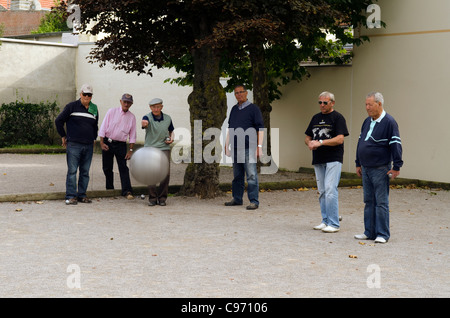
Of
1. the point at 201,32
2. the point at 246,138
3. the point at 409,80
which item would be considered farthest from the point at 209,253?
the point at 409,80

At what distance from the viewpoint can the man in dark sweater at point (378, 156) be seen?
923 centimetres

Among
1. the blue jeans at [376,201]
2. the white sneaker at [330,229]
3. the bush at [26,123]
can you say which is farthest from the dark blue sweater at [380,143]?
the bush at [26,123]

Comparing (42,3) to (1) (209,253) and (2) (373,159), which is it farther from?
(1) (209,253)

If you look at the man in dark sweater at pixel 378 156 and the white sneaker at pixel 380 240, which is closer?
the man in dark sweater at pixel 378 156

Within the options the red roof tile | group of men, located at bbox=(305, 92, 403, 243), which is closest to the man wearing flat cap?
group of men, located at bbox=(305, 92, 403, 243)

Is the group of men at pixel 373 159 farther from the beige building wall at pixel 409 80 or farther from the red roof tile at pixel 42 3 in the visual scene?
the red roof tile at pixel 42 3

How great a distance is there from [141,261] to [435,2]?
12.0 metres

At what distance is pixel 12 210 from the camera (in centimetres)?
1172

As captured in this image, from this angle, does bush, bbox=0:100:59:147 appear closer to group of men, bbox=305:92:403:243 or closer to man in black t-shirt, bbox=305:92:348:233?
man in black t-shirt, bbox=305:92:348:233

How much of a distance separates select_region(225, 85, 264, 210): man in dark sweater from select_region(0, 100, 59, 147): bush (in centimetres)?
A: 1699

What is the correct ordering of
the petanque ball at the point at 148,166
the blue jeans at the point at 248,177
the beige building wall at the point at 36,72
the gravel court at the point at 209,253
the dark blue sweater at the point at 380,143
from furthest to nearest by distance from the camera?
the beige building wall at the point at 36,72
the blue jeans at the point at 248,177
the petanque ball at the point at 148,166
the dark blue sweater at the point at 380,143
the gravel court at the point at 209,253

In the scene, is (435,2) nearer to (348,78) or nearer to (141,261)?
(348,78)

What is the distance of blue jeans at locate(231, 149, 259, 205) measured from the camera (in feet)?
41.0
